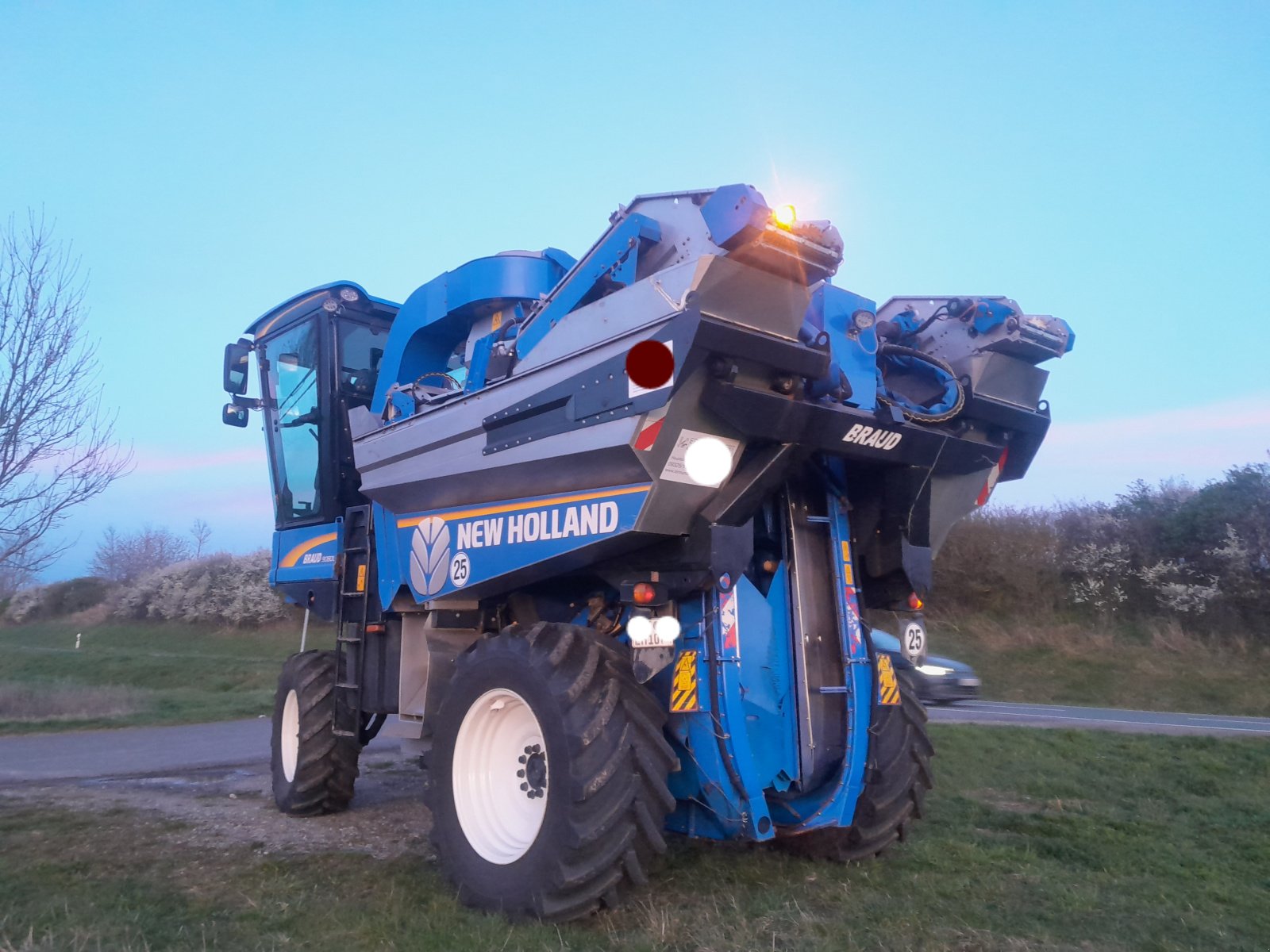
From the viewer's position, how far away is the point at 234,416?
7.96m

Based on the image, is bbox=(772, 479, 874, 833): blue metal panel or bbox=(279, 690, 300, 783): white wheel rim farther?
bbox=(279, 690, 300, 783): white wheel rim

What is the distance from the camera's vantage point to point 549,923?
151 inches

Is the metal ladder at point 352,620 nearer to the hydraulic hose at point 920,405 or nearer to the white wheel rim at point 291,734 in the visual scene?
the white wheel rim at point 291,734

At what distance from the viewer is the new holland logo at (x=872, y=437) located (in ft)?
14.2

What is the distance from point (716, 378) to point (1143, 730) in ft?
30.1

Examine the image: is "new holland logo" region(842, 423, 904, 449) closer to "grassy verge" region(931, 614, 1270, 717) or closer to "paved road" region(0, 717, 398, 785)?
"paved road" region(0, 717, 398, 785)

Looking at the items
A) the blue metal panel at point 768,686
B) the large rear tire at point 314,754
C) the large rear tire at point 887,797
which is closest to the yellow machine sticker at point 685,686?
the blue metal panel at point 768,686

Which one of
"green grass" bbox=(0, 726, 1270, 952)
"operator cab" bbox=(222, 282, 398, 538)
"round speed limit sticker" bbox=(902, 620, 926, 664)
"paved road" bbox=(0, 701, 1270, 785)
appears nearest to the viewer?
"green grass" bbox=(0, 726, 1270, 952)

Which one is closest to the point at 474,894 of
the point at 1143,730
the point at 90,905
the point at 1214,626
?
the point at 90,905

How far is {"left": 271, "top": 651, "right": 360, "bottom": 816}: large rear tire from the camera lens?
257 inches

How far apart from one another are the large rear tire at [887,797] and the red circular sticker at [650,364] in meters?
2.05

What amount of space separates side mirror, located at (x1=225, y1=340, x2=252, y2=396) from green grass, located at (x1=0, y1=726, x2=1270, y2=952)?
3471mm

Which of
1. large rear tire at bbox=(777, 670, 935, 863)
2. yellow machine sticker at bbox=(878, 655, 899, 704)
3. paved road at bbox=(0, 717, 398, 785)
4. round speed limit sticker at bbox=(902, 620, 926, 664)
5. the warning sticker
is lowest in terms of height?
paved road at bbox=(0, 717, 398, 785)

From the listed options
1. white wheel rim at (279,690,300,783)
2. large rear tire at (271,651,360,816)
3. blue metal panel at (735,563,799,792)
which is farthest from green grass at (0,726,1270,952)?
white wheel rim at (279,690,300,783)
